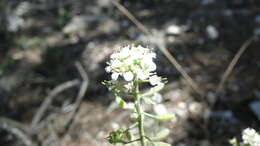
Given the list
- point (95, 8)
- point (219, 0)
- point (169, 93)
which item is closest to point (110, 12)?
point (95, 8)

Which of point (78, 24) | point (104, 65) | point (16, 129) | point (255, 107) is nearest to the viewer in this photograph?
point (16, 129)

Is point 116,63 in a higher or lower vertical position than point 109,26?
lower

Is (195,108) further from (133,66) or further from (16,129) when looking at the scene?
(133,66)

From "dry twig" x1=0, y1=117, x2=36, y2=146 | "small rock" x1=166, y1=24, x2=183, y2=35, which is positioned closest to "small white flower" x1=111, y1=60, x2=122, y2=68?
"dry twig" x1=0, y1=117, x2=36, y2=146

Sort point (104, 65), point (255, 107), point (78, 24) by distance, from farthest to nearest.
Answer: point (78, 24) → point (104, 65) → point (255, 107)

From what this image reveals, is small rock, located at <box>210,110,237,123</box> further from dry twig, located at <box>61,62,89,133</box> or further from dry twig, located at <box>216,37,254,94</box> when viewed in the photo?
dry twig, located at <box>61,62,89,133</box>

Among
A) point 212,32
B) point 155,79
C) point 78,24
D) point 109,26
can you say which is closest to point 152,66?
point 155,79

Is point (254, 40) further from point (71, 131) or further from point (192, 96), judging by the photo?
point (71, 131)
